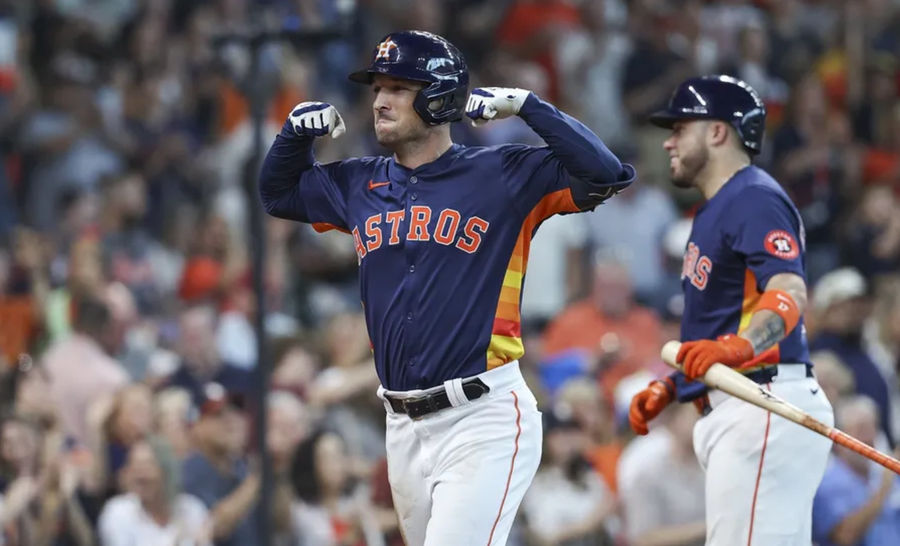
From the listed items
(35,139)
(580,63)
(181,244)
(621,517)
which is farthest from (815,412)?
(580,63)

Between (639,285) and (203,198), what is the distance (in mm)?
3488

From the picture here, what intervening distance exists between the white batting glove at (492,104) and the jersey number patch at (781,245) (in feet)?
3.49

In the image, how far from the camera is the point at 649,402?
6473 mm

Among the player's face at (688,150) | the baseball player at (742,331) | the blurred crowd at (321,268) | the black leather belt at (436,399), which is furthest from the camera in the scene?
the blurred crowd at (321,268)

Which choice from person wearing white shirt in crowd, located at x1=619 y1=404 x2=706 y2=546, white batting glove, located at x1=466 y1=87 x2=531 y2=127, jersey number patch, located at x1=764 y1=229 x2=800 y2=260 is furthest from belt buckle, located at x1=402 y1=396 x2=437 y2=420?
person wearing white shirt in crowd, located at x1=619 y1=404 x2=706 y2=546

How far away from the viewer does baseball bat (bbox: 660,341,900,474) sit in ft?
18.8

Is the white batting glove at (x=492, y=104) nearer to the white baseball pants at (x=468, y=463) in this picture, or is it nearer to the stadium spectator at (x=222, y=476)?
the white baseball pants at (x=468, y=463)

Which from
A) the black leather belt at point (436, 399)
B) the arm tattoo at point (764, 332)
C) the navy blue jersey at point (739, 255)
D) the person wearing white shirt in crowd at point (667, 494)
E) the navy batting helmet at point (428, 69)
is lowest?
the person wearing white shirt in crowd at point (667, 494)

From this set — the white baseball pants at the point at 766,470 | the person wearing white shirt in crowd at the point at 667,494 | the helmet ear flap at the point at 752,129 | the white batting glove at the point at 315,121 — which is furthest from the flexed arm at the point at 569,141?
the person wearing white shirt in crowd at the point at 667,494

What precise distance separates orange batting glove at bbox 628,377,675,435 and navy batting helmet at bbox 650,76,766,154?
0.99 metres

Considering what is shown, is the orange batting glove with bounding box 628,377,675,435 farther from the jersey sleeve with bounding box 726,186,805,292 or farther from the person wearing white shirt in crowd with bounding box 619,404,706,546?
the person wearing white shirt in crowd with bounding box 619,404,706,546

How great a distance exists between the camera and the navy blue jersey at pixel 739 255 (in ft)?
20.0

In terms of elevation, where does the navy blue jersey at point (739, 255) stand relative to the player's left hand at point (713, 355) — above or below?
above

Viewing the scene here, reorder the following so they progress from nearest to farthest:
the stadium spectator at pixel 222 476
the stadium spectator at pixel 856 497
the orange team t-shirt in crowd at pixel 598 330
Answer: the stadium spectator at pixel 856 497 → the stadium spectator at pixel 222 476 → the orange team t-shirt in crowd at pixel 598 330
